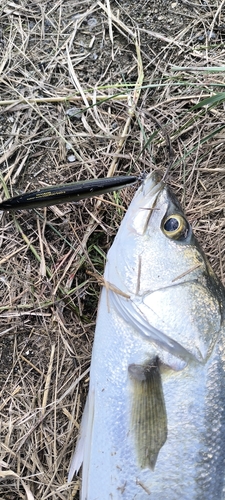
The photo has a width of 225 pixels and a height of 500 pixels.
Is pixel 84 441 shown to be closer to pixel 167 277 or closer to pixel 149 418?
pixel 149 418

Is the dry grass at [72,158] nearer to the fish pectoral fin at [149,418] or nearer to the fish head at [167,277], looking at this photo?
the fish head at [167,277]

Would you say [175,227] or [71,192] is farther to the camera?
[71,192]

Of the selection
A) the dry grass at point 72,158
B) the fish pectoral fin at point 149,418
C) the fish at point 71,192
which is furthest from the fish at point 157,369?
the dry grass at point 72,158

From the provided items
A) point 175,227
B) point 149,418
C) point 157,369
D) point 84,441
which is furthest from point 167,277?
point 84,441

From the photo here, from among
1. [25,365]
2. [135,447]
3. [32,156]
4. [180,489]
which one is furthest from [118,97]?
[180,489]

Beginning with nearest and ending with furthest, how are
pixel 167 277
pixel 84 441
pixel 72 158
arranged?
pixel 167 277
pixel 84 441
pixel 72 158

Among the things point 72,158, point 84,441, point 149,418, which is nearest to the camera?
point 149,418
